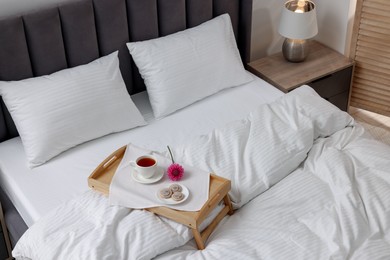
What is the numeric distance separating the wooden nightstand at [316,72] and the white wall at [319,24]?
96 mm

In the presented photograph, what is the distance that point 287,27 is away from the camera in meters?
3.14

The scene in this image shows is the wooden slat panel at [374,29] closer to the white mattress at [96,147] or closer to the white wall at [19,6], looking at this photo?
the white mattress at [96,147]

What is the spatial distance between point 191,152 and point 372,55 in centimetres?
149

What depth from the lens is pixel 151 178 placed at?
216 centimetres

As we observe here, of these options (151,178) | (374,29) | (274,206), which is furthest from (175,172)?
(374,29)

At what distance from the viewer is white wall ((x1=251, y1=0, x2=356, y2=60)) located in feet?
10.9

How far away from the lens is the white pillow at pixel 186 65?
2721 mm

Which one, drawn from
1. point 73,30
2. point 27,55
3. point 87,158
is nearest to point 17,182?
point 87,158

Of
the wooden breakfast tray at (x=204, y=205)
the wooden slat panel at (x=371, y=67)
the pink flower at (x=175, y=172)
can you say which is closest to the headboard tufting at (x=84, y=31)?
the wooden breakfast tray at (x=204, y=205)

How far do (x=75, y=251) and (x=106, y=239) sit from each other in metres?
0.11

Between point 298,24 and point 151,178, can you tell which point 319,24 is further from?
point 151,178

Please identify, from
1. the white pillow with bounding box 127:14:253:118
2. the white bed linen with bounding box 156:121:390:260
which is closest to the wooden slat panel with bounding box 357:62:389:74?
the white pillow with bounding box 127:14:253:118

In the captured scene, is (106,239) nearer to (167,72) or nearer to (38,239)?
(38,239)

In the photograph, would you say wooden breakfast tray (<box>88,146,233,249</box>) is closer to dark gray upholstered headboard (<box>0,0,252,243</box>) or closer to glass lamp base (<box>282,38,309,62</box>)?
dark gray upholstered headboard (<box>0,0,252,243</box>)
